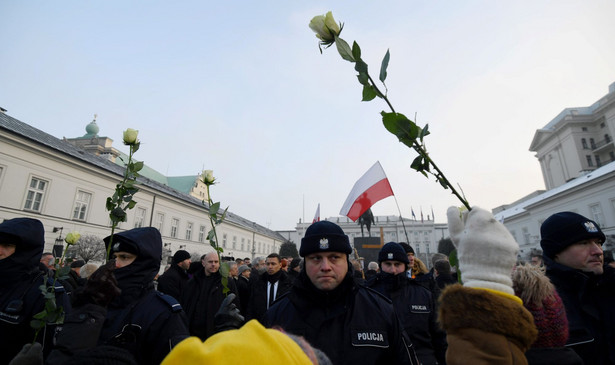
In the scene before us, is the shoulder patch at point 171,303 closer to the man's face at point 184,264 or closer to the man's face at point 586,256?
the man's face at point 586,256

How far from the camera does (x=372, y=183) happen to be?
9227 mm

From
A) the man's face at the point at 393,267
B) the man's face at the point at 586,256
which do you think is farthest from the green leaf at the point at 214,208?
the man's face at the point at 586,256

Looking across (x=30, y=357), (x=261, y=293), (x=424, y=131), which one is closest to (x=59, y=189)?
(x=261, y=293)

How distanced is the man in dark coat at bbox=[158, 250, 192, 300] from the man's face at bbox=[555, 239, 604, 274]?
18.0 feet

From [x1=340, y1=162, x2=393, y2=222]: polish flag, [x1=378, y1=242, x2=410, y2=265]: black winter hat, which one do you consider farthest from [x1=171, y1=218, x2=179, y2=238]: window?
[x1=378, y1=242, x2=410, y2=265]: black winter hat

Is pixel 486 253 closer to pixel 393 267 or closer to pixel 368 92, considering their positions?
pixel 368 92

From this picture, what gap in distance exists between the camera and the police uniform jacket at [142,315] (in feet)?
6.77

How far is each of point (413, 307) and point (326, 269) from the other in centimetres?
185

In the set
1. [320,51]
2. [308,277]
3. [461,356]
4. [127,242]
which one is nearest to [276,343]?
[461,356]

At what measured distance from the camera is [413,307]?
3.54m

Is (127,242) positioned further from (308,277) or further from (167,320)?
(308,277)

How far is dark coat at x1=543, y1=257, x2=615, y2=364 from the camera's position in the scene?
1952 mm

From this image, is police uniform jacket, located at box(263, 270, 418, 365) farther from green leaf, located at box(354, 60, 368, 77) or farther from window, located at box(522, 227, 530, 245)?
window, located at box(522, 227, 530, 245)

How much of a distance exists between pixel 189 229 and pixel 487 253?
36803 mm
